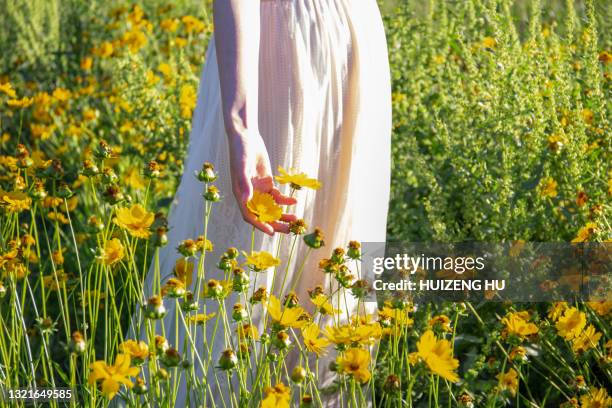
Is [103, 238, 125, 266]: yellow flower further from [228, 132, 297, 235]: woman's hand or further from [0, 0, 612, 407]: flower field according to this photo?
[228, 132, 297, 235]: woman's hand

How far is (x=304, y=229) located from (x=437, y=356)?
29cm

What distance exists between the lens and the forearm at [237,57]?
148 cm

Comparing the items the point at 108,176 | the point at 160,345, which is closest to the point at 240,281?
the point at 160,345

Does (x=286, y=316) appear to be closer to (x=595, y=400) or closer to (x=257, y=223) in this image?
(x=257, y=223)

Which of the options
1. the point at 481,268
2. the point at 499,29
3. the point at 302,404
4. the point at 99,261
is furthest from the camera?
the point at 499,29

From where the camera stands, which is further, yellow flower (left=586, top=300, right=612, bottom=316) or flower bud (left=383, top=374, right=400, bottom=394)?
yellow flower (left=586, top=300, right=612, bottom=316)

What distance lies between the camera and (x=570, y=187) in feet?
6.78

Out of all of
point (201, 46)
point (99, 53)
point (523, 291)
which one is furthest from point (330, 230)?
→ point (201, 46)

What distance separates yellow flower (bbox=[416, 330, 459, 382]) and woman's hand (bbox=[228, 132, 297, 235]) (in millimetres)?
324

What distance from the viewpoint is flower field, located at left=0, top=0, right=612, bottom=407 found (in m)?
1.29

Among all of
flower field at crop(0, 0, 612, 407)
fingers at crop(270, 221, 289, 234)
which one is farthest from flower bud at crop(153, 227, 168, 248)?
fingers at crop(270, 221, 289, 234)

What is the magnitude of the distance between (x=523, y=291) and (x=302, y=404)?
988 mm

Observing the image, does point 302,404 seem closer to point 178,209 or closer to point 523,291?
point 178,209

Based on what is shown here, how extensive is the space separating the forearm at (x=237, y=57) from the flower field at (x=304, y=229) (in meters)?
0.15
